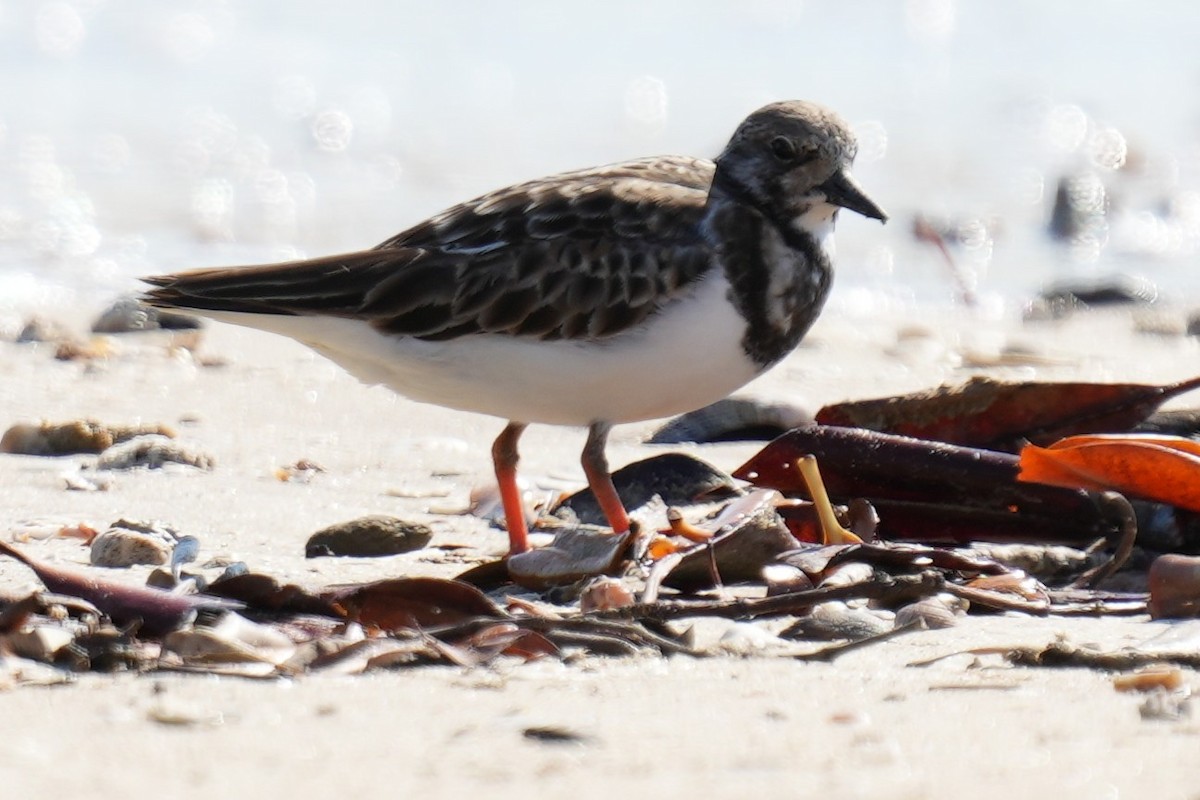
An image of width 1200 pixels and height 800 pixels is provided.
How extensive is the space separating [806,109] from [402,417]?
1.52m

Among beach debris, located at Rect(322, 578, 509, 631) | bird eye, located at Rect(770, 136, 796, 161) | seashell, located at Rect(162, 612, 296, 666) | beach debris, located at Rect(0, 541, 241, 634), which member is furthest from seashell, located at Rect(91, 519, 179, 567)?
bird eye, located at Rect(770, 136, 796, 161)

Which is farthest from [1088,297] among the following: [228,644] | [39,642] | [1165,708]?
[39,642]

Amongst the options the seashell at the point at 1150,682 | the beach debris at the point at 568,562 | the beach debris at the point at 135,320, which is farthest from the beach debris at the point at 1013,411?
the beach debris at the point at 135,320

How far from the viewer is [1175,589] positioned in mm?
2652

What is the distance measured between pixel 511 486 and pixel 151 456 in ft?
2.83

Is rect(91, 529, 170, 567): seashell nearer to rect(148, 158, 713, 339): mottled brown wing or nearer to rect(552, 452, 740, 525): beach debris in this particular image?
rect(148, 158, 713, 339): mottled brown wing

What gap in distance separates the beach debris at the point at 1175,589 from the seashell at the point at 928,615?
294 mm

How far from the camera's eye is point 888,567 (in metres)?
2.98

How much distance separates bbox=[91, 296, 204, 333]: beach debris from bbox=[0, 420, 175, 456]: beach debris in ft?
4.89

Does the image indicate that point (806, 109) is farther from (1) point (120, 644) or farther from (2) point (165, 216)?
(2) point (165, 216)

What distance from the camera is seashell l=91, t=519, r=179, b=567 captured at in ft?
10.1

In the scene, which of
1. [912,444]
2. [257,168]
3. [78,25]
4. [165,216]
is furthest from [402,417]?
[78,25]

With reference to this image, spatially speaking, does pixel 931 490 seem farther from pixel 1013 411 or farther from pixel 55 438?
pixel 55 438

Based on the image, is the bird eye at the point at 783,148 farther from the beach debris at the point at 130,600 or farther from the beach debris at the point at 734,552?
the beach debris at the point at 130,600
